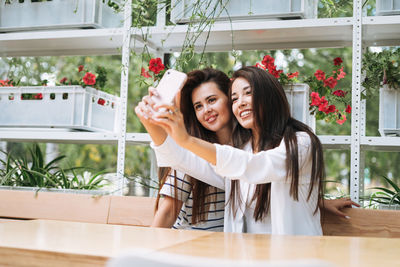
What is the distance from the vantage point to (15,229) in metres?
1.29

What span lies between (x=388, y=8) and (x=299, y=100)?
0.50 metres

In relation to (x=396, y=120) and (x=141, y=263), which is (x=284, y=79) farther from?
(x=141, y=263)

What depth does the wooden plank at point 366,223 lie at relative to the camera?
1848 millimetres

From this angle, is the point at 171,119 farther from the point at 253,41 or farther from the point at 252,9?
the point at 253,41

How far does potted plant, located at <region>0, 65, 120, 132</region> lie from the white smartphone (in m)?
1.16

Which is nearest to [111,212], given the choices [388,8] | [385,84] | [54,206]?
[54,206]

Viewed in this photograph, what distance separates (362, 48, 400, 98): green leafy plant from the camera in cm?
199

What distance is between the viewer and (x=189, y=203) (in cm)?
203

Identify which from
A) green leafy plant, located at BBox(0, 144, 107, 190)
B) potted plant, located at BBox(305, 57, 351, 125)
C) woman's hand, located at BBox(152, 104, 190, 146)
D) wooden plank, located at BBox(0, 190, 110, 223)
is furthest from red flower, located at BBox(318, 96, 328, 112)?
green leafy plant, located at BBox(0, 144, 107, 190)

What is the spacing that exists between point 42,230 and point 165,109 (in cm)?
44

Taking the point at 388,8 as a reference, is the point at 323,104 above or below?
below

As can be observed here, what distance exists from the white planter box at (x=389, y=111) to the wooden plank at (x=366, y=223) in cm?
34

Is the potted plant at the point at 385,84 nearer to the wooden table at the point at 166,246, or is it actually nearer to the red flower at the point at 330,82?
the red flower at the point at 330,82

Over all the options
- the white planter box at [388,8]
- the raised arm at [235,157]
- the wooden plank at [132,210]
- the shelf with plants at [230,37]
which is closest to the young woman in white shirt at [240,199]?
the raised arm at [235,157]
